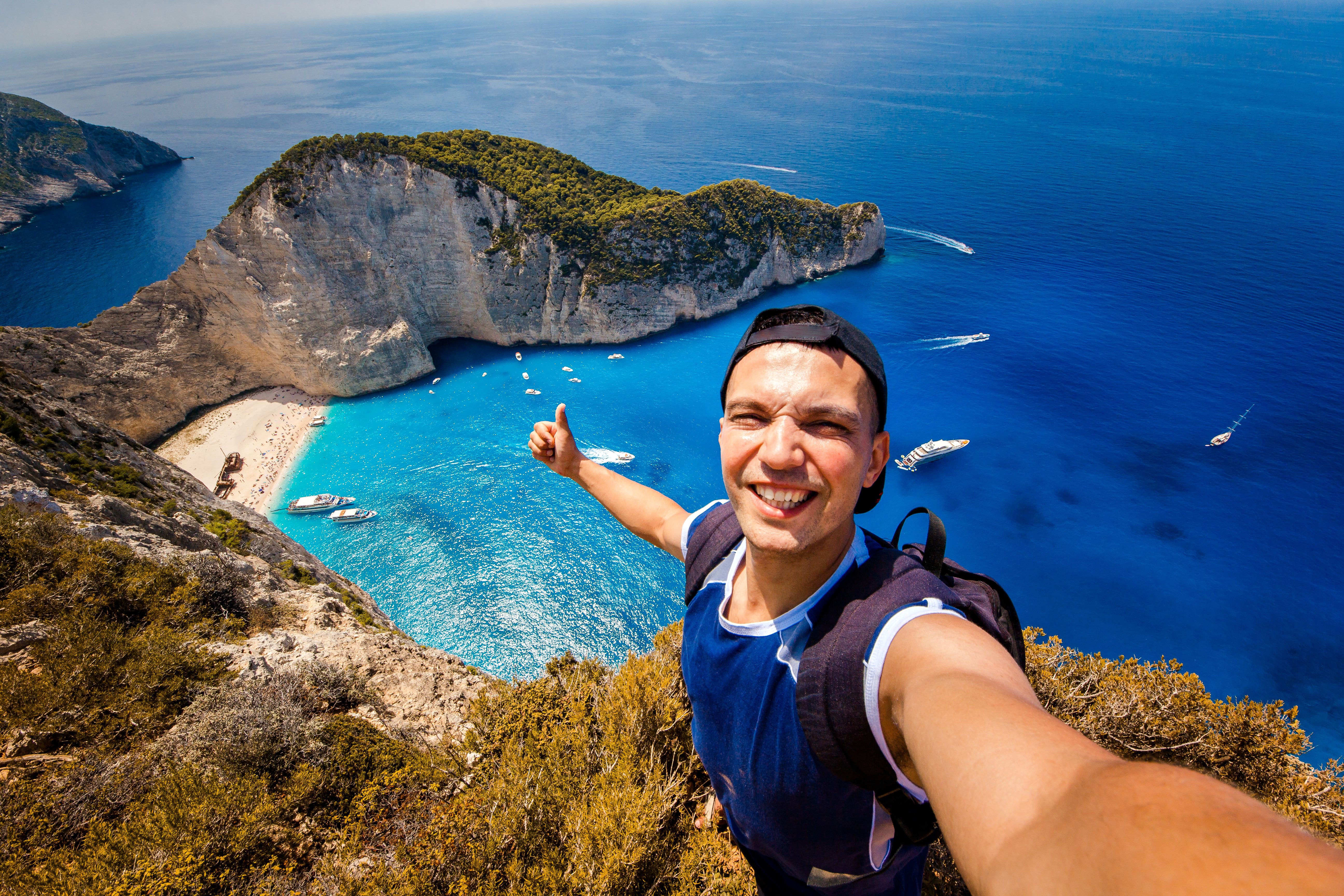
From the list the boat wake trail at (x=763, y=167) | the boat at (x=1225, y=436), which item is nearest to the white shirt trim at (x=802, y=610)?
the boat at (x=1225, y=436)

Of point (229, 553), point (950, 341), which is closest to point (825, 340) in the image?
point (229, 553)

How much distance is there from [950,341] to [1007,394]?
23.3 ft

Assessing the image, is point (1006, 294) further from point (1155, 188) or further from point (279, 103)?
point (279, 103)

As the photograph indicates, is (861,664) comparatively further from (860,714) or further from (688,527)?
(688,527)

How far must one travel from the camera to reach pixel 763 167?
7281 centimetres

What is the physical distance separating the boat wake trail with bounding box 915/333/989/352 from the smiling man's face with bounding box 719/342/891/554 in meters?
44.7

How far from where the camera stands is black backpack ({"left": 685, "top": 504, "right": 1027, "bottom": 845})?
2213 millimetres

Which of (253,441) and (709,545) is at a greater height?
(709,545)

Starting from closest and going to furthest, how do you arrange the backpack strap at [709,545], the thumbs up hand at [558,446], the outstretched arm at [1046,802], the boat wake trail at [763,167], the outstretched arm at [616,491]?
the outstretched arm at [1046,802]
the backpack strap at [709,545]
the outstretched arm at [616,491]
the thumbs up hand at [558,446]
the boat wake trail at [763,167]

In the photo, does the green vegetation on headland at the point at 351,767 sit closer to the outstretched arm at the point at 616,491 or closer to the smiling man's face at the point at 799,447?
the outstretched arm at the point at 616,491

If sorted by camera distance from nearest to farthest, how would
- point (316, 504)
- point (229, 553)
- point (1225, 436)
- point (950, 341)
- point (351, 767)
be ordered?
1. point (351, 767)
2. point (229, 553)
3. point (316, 504)
4. point (1225, 436)
5. point (950, 341)

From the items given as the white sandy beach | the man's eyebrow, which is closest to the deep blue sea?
the white sandy beach

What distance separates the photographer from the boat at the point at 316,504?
31922 millimetres

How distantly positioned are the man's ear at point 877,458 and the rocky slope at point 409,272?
4249cm
